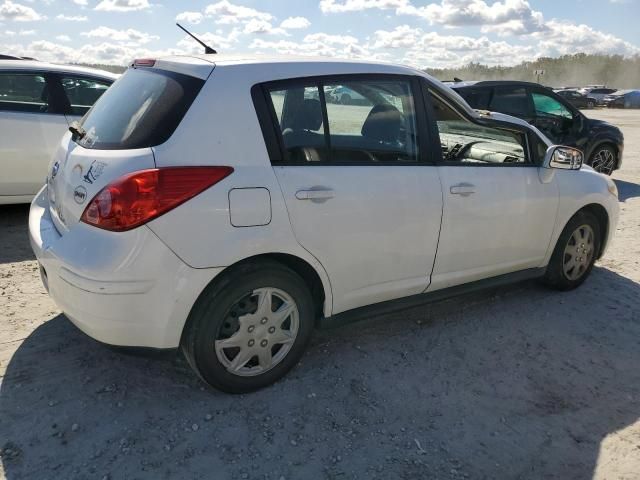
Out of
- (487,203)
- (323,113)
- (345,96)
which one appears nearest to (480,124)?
(487,203)

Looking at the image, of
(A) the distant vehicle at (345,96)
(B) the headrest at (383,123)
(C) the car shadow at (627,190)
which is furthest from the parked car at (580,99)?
(A) the distant vehicle at (345,96)

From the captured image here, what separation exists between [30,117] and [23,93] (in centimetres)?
30

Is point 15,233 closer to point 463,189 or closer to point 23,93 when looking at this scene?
point 23,93

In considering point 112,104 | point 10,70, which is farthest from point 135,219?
point 10,70

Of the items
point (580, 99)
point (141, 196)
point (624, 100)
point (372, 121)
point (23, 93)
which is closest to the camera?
point (141, 196)

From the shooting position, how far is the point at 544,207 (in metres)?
3.93

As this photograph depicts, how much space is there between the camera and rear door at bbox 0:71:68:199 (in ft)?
17.9

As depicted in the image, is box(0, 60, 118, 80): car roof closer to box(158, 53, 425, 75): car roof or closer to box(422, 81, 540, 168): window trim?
box(158, 53, 425, 75): car roof

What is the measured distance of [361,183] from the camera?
2.97 m

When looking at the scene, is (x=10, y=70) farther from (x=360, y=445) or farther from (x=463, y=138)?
(x=360, y=445)

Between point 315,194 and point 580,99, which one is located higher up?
point 315,194

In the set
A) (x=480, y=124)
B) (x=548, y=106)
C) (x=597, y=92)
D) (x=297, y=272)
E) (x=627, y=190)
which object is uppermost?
(x=480, y=124)

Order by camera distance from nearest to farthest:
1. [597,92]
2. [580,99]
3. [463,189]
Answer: [463,189] → [580,99] → [597,92]

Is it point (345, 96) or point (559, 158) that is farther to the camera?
point (559, 158)
